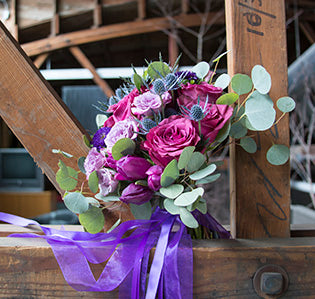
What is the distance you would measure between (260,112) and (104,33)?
4112 mm

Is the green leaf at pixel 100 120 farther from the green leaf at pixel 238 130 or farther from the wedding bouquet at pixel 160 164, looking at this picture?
the green leaf at pixel 238 130

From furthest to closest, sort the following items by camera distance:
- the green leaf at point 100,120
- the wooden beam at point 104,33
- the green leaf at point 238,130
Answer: the wooden beam at point 104,33, the green leaf at point 100,120, the green leaf at point 238,130

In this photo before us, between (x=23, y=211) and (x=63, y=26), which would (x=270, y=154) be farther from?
(x=23, y=211)

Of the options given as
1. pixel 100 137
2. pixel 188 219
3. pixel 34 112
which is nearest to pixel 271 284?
pixel 188 219

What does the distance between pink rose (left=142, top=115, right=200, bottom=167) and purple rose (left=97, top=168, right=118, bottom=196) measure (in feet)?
0.29

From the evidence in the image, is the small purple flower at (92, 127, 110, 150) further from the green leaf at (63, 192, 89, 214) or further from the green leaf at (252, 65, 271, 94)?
the green leaf at (252, 65, 271, 94)

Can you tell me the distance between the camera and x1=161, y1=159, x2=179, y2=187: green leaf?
51 cm

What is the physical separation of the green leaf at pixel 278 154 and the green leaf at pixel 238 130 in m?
0.07

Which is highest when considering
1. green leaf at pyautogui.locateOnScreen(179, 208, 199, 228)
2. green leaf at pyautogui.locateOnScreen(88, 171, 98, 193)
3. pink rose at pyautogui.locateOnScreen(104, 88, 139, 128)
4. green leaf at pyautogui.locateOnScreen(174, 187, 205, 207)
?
pink rose at pyautogui.locateOnScreen(104, 88, 139, 128)

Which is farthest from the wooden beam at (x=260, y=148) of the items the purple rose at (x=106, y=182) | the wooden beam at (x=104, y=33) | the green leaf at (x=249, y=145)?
the wooden beam at (x=104, y=33)

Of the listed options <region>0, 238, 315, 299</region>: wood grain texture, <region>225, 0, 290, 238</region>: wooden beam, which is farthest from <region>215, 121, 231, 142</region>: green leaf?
<region>0, 238, 315, 299</region>: wood grain texture

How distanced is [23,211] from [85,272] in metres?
4.68

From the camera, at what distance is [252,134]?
2.13 ft

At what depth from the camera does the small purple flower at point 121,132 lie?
56 cm
